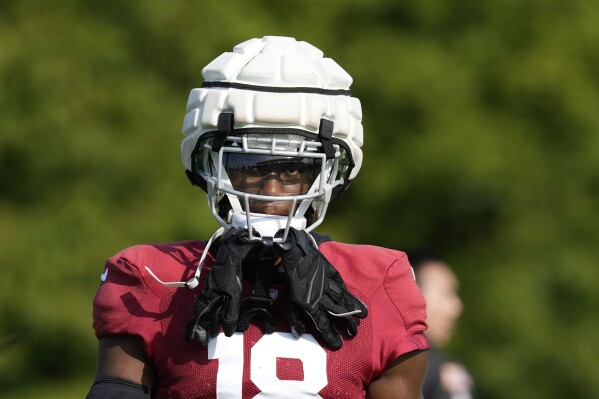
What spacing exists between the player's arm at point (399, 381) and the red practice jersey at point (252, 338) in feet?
0.06

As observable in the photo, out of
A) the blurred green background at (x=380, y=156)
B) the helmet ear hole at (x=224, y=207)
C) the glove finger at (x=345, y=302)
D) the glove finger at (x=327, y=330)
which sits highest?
the helmet ear hole at (x=224, y=207)

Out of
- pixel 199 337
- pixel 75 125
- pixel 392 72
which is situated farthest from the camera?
pixel 392 72

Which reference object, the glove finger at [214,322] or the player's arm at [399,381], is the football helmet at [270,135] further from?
the player's arm at [399,381]

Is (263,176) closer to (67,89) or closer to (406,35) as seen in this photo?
(67,89)

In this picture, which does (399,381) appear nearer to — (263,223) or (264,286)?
(264,286)

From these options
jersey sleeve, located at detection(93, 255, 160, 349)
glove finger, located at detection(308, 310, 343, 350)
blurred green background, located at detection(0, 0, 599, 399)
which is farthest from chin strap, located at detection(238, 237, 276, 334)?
blurred green background, located at detection(0, 0, 599, 399)

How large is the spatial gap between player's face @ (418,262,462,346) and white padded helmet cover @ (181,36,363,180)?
2054 millimetres

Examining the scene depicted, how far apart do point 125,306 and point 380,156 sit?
5.37 metres

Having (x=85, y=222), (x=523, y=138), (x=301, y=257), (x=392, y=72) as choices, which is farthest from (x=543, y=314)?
(x=301, y=257)

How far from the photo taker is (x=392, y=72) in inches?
324

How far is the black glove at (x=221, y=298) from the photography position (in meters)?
3.06

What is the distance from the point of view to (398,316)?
3.20 metres

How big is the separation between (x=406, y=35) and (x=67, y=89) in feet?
7.18

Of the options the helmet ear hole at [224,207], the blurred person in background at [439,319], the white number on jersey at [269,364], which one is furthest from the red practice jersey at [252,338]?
the blurred person in background at [439,319]
